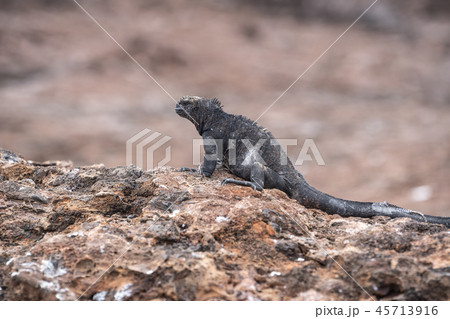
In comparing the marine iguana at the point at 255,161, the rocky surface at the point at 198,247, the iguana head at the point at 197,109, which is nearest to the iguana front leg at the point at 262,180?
the marine iguana at the point at 255,161

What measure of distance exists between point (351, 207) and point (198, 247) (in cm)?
215

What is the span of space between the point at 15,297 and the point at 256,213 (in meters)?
2.28

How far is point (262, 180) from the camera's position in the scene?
6.12 m

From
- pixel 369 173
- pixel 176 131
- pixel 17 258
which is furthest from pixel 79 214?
pixel 176 131

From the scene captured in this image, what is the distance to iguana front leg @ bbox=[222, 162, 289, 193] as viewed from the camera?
6.02 metres

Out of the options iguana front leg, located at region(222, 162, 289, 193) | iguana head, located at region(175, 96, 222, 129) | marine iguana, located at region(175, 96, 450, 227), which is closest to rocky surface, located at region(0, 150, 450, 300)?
iguana front leg, located at region(222, 162, 289, 193)

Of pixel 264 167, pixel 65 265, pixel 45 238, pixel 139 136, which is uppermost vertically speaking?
pixel 139 136

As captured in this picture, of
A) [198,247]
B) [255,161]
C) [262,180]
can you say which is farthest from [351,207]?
[198,247]

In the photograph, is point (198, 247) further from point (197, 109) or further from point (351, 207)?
point (197, 109)

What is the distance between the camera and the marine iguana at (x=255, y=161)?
598cm

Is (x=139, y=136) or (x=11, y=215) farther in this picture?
(x=139, y=136)

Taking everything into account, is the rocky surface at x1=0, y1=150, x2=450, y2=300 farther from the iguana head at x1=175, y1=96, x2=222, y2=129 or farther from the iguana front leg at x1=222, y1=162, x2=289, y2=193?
the iguana head at x1=175, y1=96, x2=222, y2=129

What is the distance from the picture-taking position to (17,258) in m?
4.54

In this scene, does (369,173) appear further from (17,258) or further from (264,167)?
(17,258)
